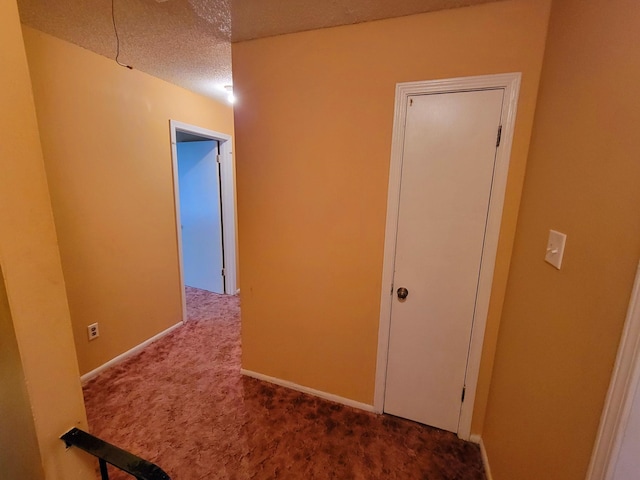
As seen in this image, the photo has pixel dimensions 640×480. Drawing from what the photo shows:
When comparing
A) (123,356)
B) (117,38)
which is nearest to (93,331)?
(123,356)

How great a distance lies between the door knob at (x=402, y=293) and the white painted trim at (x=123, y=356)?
87.4 inches

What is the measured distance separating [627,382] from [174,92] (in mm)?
3240

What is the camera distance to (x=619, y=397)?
647mm

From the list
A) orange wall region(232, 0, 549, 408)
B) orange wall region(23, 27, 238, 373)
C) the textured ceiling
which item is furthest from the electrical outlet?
the textured ceiling

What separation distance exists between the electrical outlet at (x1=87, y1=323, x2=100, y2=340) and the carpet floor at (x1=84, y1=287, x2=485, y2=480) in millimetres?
314

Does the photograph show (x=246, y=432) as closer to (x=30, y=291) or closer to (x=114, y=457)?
(x=114, y=457)

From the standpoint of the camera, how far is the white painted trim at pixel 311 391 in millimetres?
1877

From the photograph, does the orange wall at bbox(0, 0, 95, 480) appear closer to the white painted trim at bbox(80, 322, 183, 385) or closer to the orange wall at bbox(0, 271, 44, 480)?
the orange wall at bbox(0, 271, 44, 480)

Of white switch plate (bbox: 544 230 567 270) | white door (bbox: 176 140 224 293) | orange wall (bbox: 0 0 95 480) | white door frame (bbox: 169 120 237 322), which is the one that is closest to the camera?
orange wall (bbox: 0 0 95 480)

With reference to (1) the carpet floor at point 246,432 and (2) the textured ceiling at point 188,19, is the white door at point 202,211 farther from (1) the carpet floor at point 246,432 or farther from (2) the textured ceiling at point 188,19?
(1) the carpet floor at point 246,432

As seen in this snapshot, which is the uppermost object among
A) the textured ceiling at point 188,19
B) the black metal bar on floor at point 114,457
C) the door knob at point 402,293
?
the textured ceiling at point 188,19

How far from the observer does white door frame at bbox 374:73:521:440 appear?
1.32 m

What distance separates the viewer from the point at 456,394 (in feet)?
5.39

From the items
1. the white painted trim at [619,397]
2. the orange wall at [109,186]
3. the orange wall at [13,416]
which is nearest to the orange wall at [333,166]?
the white painted trim at [619,397]
